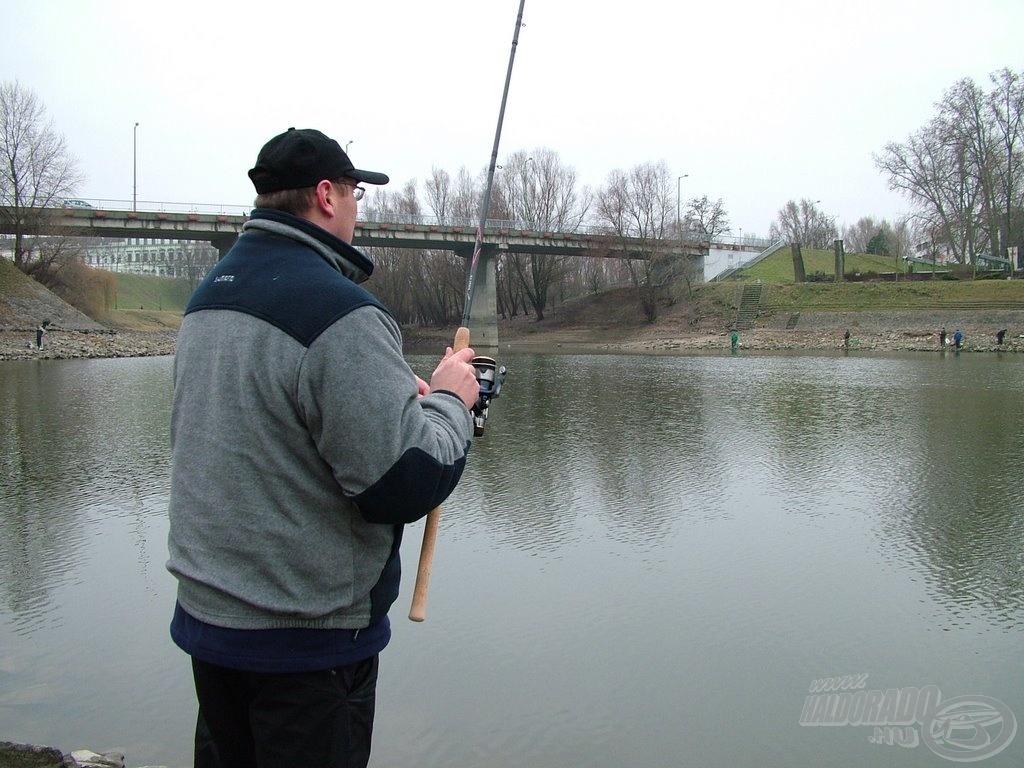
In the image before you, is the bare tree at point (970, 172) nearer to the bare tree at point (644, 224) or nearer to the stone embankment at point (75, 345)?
the bare tree at point (644, 224)

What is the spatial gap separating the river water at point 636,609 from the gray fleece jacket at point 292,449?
241 cm

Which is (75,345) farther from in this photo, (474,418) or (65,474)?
(474,418)

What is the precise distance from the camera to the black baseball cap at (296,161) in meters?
2.27

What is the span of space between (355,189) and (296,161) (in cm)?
23

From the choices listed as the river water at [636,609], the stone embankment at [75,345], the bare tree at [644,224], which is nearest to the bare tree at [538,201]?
the bare tree at [644,224]

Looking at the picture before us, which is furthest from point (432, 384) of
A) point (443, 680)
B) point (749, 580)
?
point (749, 580)

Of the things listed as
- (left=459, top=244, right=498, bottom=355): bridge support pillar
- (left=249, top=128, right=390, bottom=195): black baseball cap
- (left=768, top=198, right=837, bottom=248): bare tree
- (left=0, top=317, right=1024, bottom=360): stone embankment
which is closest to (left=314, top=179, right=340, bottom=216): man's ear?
(left=249, top=128, right=390, bottom=195): black baseball cap

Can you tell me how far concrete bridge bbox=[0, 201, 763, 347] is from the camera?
2135 inches

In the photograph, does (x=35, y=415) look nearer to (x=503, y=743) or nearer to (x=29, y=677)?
(x=29, y=677)

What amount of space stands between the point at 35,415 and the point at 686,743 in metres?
15.4

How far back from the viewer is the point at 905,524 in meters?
8.06

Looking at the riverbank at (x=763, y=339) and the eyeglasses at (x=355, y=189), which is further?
the riverbank at (x=763, y=339)

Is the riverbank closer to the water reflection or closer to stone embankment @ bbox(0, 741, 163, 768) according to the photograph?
the water reflection

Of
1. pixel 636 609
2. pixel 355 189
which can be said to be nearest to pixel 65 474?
pixel 636 609
